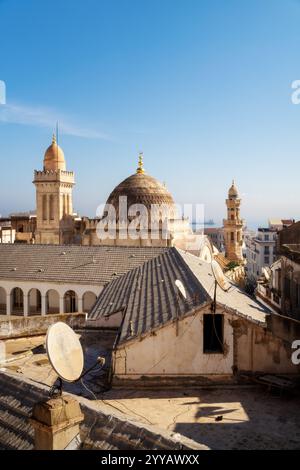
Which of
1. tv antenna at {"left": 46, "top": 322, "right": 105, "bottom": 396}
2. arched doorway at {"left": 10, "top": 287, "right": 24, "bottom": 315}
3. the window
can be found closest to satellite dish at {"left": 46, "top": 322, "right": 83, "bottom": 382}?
tv antenna at {"left": 46, "top": 322, "right": 105, "bottom": 396}

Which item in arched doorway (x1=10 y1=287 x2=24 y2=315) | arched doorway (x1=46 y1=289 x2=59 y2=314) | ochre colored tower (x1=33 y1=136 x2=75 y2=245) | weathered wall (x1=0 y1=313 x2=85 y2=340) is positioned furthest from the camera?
ochre colored tower (x1=33 y1=136 x2=75 y2=245)

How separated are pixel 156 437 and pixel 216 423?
153 inches

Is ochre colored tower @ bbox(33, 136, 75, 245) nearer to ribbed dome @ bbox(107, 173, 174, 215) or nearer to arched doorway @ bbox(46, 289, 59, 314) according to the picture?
ribbed dome @ bbox(107, 173, 174, 215)

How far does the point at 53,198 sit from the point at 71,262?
23.0 m

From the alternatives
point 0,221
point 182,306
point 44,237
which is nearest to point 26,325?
point 182,306

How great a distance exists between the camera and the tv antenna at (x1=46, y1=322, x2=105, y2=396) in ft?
21.3

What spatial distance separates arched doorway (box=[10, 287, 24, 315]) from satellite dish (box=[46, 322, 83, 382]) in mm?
25812

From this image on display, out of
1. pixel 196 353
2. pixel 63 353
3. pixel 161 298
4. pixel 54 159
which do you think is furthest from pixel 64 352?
pixel 54 159

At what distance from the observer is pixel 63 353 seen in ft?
22.4

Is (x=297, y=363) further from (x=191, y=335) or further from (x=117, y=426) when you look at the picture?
(x=117, y=426)

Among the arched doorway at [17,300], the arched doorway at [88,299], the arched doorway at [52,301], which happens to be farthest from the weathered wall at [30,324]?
the arched doorway at [17,300]

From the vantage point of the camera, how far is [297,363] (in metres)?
11.0

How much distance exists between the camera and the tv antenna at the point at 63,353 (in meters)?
6.48

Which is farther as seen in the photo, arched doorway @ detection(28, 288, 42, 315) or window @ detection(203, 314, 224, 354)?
arched doorway @ detection(28, 288, 42, 315)
